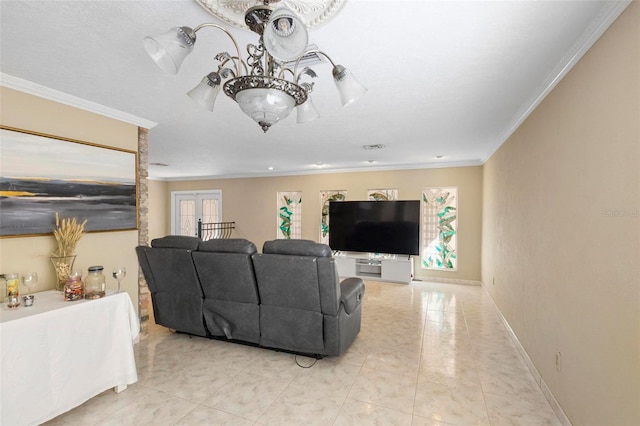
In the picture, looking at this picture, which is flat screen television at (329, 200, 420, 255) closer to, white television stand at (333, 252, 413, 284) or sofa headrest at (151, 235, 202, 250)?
white television stand at (333, 252, 413, 284)

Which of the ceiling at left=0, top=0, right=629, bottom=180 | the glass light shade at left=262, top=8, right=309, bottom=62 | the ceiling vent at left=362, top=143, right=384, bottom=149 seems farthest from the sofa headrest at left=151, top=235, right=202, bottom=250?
the ceiling vent at left=362, top=143, right=384, bottom=149

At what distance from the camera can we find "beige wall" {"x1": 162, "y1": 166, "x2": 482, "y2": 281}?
5699 millimetres

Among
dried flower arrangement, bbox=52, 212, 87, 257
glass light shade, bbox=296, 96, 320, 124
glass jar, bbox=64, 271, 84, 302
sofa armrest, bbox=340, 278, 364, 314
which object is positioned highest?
glass light shade, bbox=296, 96, 320, 124

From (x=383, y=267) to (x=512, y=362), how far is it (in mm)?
3225

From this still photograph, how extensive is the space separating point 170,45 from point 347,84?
2.43 ft

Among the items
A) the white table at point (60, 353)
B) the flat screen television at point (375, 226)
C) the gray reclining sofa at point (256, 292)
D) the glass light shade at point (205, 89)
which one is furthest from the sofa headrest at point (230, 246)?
the flat screen television at point (375, 226)

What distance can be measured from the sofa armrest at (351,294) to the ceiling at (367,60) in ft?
5.86

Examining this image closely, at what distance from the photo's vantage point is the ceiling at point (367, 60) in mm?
1463

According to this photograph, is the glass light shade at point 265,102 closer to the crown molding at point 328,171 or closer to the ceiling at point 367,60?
the ceiling at point 367,60

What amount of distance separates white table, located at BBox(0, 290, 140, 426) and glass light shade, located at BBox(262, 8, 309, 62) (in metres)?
2.22

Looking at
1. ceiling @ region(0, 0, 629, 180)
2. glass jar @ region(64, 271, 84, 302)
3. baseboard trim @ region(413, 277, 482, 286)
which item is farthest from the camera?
baseboard trim @ region(413, 277, 482, 286)

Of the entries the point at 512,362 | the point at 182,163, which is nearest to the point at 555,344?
the point at 512,362

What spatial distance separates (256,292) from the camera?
2814 mm

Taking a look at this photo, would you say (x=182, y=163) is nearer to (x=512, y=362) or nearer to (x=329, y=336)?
(x=329, y=336)
